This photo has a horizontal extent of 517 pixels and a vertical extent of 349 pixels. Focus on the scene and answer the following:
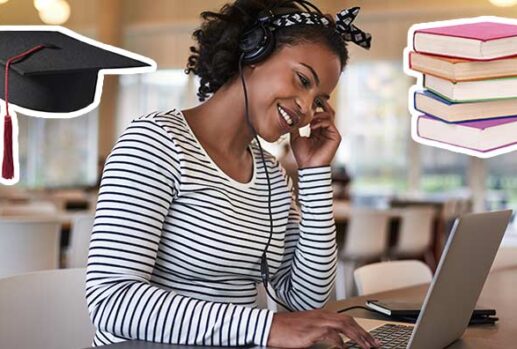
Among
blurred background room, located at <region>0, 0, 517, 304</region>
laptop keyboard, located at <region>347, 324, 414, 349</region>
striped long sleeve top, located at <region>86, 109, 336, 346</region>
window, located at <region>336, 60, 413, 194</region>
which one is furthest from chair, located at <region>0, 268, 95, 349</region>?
window, located at <region>336, 60, 413, 194</region>

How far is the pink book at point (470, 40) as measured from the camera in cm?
146

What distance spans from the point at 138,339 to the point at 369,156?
7.96 metres

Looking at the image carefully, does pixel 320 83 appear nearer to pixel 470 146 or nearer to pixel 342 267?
pixel 470 146

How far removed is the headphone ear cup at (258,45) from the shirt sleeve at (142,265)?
212mm

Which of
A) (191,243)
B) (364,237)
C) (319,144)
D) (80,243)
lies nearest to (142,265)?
(191,243)

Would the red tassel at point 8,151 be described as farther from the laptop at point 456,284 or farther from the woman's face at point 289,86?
the laptop at point 456,284

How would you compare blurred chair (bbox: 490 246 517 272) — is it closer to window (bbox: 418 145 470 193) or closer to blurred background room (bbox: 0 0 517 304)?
blurred background room (bbox: 0 0 517 304)

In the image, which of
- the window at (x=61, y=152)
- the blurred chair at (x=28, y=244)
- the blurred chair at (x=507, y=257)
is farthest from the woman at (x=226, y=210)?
the window at (x=61, y=152)

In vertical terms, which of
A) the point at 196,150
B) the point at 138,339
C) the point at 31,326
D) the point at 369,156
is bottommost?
the point at 369,156

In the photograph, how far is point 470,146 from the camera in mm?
1560

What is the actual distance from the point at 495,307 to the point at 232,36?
2.54ft

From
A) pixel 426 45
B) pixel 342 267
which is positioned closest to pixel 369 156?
pixel 342 267

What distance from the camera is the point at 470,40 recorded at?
1477 millimetres

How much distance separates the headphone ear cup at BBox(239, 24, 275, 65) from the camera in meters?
1.41
